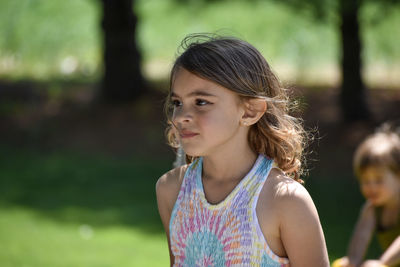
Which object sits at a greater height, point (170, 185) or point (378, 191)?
point (170, 185)

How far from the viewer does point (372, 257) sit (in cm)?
450

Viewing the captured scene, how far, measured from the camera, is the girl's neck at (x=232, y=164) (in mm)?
2133

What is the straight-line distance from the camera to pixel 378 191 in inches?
125

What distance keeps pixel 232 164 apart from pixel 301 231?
35cm

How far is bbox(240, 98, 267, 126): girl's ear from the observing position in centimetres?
209

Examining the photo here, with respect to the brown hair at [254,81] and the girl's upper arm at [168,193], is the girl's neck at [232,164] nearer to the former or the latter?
the brown hair at [254,81]

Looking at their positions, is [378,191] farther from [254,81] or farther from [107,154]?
[107,154]

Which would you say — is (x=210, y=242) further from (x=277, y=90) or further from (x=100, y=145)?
(x=100, y=145)

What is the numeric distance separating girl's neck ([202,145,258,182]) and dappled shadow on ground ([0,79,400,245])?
2.82 m

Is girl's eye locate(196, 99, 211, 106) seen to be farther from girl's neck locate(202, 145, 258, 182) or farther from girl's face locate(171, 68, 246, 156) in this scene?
girl's neck locate(202, 145, 258, 182)

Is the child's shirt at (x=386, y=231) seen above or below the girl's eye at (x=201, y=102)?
below

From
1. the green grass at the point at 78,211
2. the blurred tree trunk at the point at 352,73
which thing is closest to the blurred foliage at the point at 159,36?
the blurred tree trunk at the point at 352,73

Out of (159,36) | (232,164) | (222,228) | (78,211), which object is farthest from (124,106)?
(222,228)

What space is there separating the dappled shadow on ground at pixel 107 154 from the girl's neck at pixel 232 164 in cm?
282
